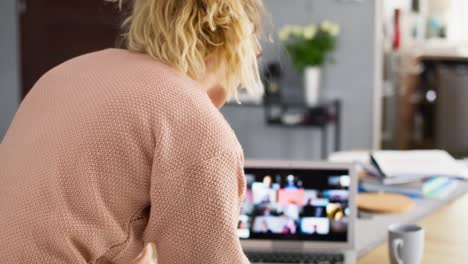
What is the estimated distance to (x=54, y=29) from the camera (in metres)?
4.99

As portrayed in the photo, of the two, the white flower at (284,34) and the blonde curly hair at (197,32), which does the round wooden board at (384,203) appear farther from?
the white flower at (284,34)

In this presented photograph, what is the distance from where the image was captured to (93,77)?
1152 mm

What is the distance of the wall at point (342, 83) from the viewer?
4.86 metres

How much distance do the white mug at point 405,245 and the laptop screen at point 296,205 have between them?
0.49ft

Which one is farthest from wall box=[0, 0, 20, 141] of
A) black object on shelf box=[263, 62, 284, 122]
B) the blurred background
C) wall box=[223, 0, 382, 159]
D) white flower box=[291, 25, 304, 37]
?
white flower box=[291, 25, 304, 37]

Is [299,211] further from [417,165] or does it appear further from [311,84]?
[311,84]

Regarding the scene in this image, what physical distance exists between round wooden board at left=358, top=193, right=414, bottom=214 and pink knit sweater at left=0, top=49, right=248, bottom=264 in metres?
1.01

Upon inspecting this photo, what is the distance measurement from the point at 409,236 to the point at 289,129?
139 inches

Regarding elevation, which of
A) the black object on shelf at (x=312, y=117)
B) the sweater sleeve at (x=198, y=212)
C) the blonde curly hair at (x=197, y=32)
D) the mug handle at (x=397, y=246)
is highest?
the blonde curly hair at (x=197, y=32)

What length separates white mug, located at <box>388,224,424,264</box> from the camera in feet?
5.13

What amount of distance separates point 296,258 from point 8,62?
384 centimetres

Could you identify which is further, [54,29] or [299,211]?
[54,29]

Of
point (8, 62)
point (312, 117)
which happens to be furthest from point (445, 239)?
point (8, 62)

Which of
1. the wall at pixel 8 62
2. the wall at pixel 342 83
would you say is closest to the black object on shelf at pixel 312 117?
the wall at pixel 342 83
